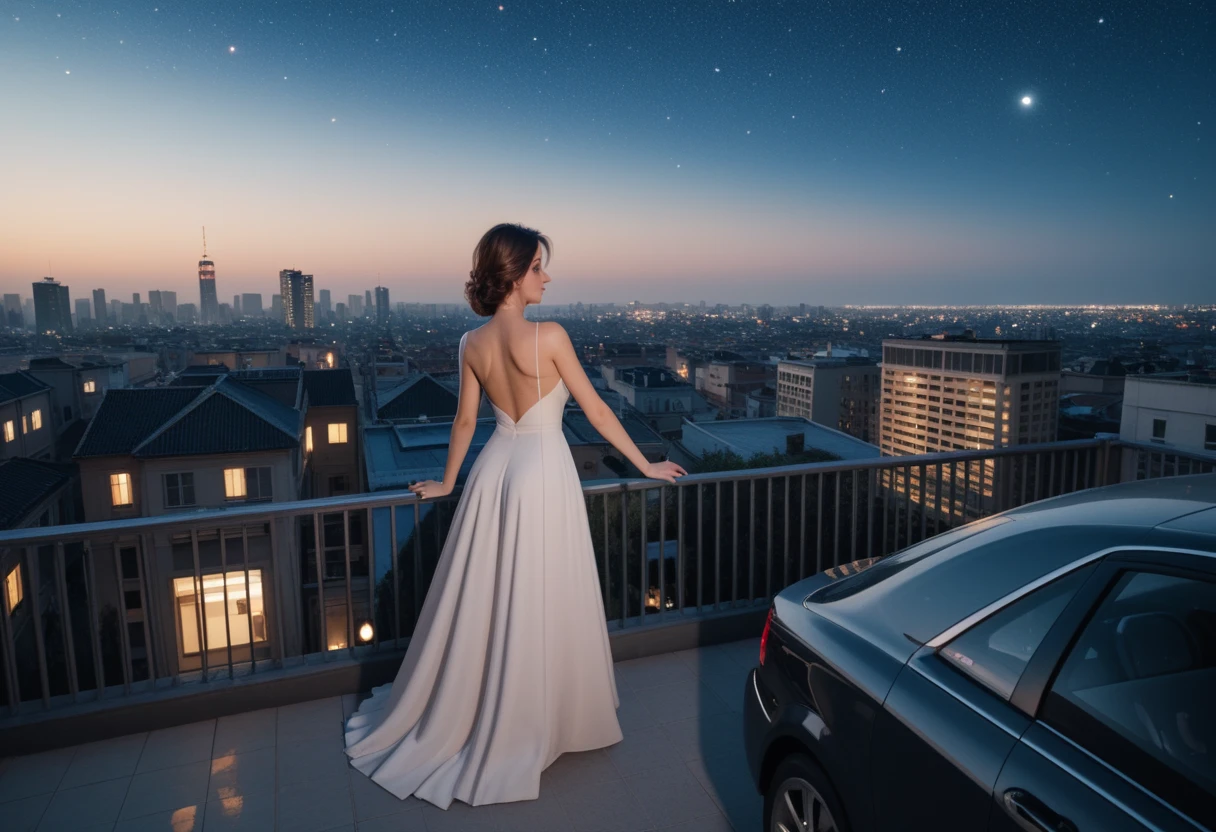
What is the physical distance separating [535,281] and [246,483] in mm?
19148

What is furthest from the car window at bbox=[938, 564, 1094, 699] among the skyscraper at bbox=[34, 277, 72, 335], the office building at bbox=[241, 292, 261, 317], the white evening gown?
the office building at bbox=[241, 292, 261, 317]

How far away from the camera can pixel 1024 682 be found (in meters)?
1.43

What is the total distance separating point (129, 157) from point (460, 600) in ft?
145

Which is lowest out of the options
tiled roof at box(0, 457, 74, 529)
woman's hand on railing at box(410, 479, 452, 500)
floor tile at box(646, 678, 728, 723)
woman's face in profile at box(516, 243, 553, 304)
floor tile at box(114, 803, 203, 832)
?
tiled roof at box(0, 457, 74, 529)

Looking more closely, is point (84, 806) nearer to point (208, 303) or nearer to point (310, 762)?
point (310, 762)

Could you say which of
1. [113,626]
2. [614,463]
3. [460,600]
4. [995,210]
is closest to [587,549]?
[460,600]

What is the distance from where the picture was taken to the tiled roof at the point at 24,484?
A: 18.2 metres

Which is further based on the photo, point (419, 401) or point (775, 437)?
→ point (419, 401)

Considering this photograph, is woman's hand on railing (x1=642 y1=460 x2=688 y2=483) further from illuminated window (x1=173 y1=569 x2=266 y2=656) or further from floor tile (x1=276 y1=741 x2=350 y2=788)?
illuminated window (x1=173 y1=569 x2=266 y2=656)

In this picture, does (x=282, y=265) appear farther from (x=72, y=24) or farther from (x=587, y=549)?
(x=587, y=549)

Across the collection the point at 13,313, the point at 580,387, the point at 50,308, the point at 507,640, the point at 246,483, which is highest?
the point at 50,308

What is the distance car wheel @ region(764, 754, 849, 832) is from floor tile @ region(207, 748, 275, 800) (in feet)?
6.52

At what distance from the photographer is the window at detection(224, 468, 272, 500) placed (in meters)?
19.0

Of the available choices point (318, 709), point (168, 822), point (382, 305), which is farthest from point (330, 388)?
point (382, 305)
